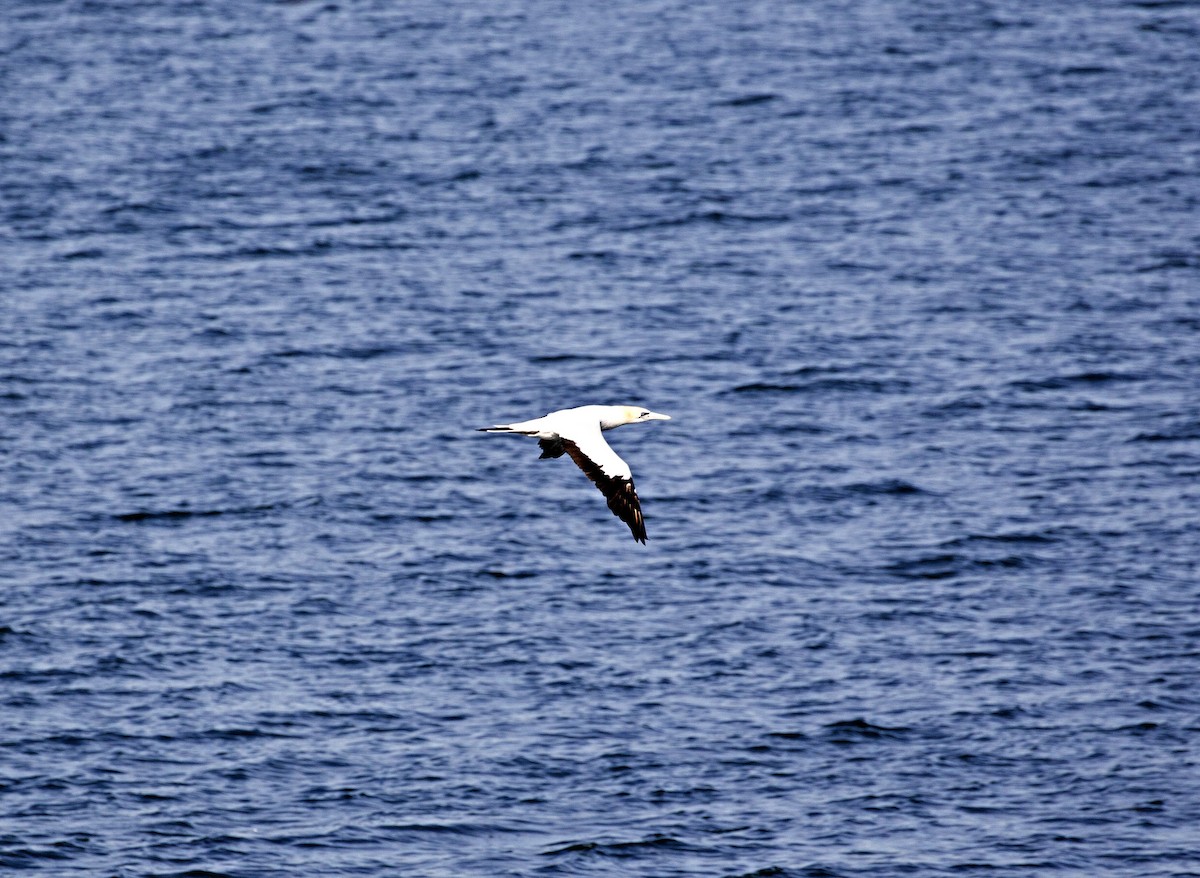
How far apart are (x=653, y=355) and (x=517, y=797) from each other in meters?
23.7

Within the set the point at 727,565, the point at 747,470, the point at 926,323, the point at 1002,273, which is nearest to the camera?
the point at 727,565

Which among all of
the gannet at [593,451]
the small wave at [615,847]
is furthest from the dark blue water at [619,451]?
the gannet at [593,451]

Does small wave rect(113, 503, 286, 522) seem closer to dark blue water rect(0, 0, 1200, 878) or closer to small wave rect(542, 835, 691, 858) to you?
dark blue water rect(0, 0, 1200, 878)

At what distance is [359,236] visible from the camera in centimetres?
7444

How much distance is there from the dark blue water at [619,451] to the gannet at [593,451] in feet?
49.4

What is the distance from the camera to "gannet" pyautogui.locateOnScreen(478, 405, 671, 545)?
2511cm

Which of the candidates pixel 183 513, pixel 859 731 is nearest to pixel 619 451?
pixel 183 513

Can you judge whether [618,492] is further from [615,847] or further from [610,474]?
[615,847]

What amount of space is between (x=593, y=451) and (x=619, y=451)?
3034 centimetres

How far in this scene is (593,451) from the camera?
1003 inches

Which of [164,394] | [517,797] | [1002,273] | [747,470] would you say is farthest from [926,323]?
[517,797]

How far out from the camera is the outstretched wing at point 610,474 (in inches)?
988

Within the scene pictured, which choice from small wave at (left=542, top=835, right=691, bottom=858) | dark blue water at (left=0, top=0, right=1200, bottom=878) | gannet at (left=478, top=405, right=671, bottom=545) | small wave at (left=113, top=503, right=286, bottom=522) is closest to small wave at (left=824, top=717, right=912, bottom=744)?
dark blue water at (left=0, top=0, right=1200, bottom=878)

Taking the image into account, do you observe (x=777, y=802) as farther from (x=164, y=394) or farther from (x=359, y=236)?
(x=359, y=236)
